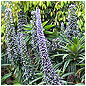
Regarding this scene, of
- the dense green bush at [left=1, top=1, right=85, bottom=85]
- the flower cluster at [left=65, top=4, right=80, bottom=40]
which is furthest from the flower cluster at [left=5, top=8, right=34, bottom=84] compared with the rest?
the flower cluster at [left=65, top=4, right=80, bottom=40]

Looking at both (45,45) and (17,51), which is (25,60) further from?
(45,45)

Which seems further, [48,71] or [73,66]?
[73,66]

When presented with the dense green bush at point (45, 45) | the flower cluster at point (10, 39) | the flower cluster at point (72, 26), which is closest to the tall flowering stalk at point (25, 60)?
the dense green bush at point (45, 45)

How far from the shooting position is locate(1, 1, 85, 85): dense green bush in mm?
2514

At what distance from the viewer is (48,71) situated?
7.34ft

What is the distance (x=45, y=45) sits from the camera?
2.31 metres

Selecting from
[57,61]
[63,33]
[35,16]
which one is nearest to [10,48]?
[35,16]

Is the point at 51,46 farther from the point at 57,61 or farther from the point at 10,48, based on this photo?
the point at 10,48

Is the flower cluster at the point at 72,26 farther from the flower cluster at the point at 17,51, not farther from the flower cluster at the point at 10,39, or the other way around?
the flower cluster at the point at 10,39

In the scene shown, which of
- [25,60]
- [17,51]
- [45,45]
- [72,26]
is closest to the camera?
[45,45]

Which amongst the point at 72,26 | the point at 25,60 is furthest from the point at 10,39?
the point at 72,26

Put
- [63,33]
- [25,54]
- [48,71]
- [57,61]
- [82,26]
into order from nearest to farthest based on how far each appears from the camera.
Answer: [48,71]
[25,54]
[57,61]
[63,33]
[82,26]

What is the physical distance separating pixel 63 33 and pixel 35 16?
88cm

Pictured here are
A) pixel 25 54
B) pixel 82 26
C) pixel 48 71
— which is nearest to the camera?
pixel 48 71
